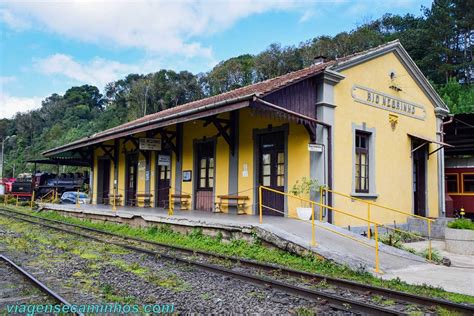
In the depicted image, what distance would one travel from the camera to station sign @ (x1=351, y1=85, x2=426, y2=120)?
12365 mm

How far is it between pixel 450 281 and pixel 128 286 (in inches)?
196

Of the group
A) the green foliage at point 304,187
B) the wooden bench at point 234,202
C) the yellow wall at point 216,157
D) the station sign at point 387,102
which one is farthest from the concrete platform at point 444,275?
the yellow wall at point 216,157

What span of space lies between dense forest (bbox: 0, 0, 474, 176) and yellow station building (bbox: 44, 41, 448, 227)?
17162 mm

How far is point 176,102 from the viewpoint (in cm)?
5806

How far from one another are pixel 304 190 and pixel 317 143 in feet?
4.24

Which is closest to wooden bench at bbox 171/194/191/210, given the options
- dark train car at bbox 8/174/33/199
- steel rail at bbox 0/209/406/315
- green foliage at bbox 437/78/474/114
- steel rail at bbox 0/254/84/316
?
steel rail at bbox 0/209/406/315

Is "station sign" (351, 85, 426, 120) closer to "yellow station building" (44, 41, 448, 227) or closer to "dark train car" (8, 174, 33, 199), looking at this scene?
"yellow station building" (44, 41, 448, 227)

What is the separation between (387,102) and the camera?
43.6ft

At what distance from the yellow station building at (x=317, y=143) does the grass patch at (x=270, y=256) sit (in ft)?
4.72

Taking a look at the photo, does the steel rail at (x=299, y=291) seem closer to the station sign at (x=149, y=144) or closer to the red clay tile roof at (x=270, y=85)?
the red clay tile roof at (x=270, y=85)

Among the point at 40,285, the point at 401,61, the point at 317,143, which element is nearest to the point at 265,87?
the point at 317,143

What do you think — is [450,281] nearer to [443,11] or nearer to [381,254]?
[381,254]

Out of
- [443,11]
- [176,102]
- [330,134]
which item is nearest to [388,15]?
[443,11]

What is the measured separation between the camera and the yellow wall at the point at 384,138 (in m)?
11.5
